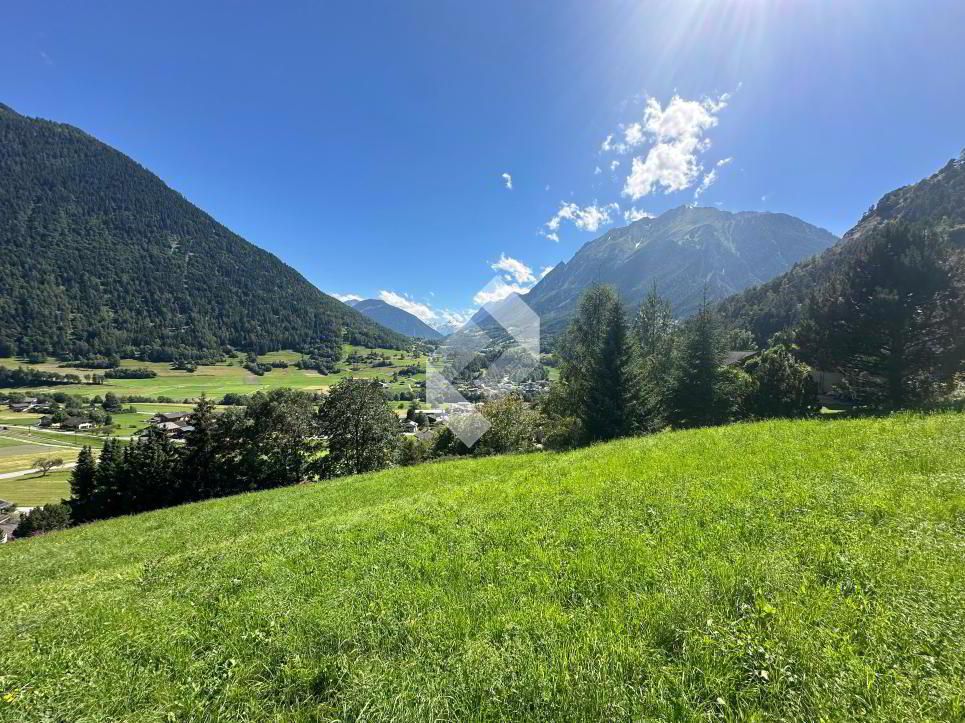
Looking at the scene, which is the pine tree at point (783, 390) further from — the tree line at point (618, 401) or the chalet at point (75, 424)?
the chalet at point (75, 424)

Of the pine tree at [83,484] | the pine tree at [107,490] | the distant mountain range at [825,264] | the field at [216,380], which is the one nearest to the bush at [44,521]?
the pine tree at [83,484]

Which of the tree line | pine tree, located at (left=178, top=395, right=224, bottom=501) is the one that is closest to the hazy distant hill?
the tree line

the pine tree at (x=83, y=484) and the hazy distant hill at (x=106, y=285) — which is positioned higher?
the hazy distant hill at (x=106, y=285)

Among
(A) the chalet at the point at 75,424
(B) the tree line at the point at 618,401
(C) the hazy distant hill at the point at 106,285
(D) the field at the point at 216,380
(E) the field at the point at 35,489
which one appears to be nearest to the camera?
(B) the tree line at the point at 618,401

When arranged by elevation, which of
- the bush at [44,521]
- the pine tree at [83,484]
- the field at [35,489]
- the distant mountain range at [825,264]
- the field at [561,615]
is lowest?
the field at [35,489]

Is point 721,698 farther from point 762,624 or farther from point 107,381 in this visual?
point 107,381

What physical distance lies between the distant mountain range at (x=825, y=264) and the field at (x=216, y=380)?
101 m

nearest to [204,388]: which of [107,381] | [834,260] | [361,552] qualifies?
[107,381]

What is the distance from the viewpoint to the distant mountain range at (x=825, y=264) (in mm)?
103538

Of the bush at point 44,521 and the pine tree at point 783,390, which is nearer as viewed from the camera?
the pine tree at point 783,390

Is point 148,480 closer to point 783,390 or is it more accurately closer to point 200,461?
point 200,461

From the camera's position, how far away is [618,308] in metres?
29.0

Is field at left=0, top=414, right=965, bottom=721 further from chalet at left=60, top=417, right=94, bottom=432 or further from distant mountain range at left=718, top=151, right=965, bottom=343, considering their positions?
distant mountain range at left=718, top=151, right=965, bottom=343

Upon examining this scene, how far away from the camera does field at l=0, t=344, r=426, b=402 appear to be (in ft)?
354
